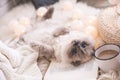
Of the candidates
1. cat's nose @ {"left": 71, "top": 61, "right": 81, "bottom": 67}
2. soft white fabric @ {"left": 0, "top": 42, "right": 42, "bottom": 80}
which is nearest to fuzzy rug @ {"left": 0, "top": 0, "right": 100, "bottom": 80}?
soft white fabric @ {"left": 0, "top": 42, "right": 42, "bottom": 80}

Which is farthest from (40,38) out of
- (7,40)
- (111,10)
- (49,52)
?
(111,10)

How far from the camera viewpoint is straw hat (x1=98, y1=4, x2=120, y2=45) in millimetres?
1025

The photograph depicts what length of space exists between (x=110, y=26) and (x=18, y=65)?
425 mm

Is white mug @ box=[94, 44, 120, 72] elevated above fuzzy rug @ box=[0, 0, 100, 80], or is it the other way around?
white mug @ box=[94, 44, 120, 72]

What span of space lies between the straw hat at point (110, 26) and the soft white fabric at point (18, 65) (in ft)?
1.05

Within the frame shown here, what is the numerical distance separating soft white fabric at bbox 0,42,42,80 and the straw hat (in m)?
0.32

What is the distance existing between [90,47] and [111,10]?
0.23 metres

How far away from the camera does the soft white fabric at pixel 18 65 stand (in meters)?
0.95

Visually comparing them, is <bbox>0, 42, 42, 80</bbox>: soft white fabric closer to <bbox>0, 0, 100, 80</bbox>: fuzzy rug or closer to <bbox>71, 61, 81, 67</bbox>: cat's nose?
<bbox>0, 0, 100, 80</bbox>: fuzzy rug

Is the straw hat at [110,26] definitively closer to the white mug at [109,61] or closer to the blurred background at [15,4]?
the white mug at [109,61]

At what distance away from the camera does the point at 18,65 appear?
1.02 meters

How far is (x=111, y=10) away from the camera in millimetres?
1138

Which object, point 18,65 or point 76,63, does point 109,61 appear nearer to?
point 76,63

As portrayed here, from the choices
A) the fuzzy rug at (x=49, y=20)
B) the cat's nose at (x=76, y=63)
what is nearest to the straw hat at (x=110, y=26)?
the fuzzy rug at (x=49, y=20)
